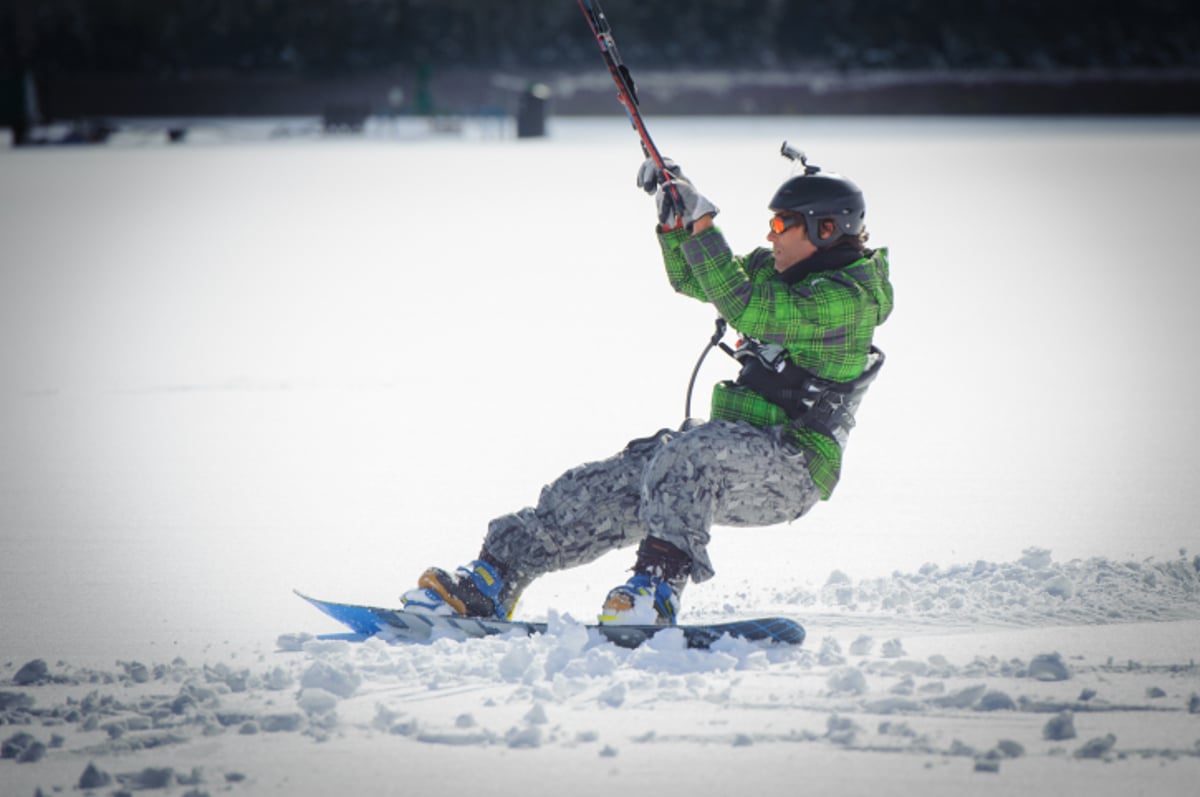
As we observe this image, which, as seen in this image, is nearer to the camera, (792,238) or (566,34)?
(792,238)

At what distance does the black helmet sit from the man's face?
0.02 metres

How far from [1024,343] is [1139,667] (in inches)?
256

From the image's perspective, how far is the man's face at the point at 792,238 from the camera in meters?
4.14

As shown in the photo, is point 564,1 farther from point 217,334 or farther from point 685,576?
point 685,576

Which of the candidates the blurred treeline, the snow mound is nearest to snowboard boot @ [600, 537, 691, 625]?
the snow mound

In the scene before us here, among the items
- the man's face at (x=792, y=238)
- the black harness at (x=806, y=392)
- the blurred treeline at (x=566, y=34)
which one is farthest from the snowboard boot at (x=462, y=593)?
the blurred treeline at (x=566, y=34)

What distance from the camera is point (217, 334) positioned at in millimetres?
10625

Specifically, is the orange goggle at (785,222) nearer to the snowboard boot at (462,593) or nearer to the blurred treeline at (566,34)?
the snowboard boot at (462,593)

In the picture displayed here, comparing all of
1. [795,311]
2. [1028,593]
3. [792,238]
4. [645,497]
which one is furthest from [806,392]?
[1028,593]

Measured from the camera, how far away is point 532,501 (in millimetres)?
5930

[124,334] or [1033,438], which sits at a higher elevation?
[124,334]

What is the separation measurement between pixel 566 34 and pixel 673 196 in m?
49.6

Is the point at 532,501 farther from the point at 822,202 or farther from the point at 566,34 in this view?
the point at 566,34

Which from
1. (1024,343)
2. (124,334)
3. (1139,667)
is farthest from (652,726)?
(124,334)
